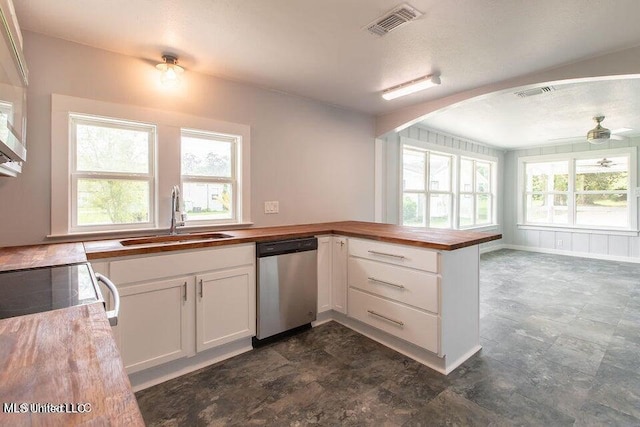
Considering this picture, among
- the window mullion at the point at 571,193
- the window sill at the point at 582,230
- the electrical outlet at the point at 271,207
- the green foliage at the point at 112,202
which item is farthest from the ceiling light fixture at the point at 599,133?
the green foliage at the point at 112,202

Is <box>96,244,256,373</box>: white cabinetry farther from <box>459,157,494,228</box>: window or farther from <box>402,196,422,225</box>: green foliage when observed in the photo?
<box>459,157,494,228</box>: window

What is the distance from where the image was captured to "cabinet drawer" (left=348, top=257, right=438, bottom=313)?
2141 mm

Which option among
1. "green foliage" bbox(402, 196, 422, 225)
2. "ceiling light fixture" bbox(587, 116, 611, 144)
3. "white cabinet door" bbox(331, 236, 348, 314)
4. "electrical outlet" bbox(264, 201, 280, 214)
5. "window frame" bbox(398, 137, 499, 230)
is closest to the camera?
"white cabinet door" bbox(331, 236, 348, 314)

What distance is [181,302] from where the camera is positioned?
210cm

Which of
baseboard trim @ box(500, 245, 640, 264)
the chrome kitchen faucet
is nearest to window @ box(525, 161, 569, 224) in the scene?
baseboard trim @ box(500, 245, 640, 264)

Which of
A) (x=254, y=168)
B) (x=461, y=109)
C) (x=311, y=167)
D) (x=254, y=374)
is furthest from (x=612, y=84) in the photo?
(x=254, y=374)

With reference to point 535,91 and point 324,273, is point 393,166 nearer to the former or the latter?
point 535,91

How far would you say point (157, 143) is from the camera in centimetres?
254

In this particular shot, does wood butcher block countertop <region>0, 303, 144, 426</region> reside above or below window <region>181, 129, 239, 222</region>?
below

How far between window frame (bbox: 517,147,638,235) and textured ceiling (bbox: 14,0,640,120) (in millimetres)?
4878

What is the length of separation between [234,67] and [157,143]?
93 centimetres

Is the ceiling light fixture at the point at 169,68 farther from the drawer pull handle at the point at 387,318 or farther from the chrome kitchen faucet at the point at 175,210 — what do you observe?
the drawer pull handle at the point at 387,318

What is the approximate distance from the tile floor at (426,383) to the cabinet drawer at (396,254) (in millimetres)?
742

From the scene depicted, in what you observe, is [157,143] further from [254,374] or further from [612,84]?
[612,84]
